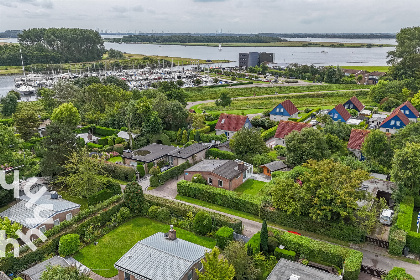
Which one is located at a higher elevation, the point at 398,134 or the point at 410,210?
the point at 398,134

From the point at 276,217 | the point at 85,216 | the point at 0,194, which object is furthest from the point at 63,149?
the point at 276,217

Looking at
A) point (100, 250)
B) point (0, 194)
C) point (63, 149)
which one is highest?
point (63, 149)

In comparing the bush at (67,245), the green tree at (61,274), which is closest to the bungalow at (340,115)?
the bush at (67,245)

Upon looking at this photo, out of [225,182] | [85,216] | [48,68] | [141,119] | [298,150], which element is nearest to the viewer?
[85,216]

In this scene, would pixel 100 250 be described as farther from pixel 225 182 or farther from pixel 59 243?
pixel 225 182

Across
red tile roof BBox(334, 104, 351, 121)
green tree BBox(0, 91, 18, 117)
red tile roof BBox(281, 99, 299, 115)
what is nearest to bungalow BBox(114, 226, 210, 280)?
red tile roof BBox(281, 99, 299, 115)

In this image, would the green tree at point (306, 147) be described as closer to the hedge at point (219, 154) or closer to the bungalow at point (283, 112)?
the hedge at point (219, 154)

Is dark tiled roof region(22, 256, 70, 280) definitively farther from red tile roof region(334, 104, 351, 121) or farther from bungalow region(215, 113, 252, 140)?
red tile roof region(334, 104, 351, 121)
